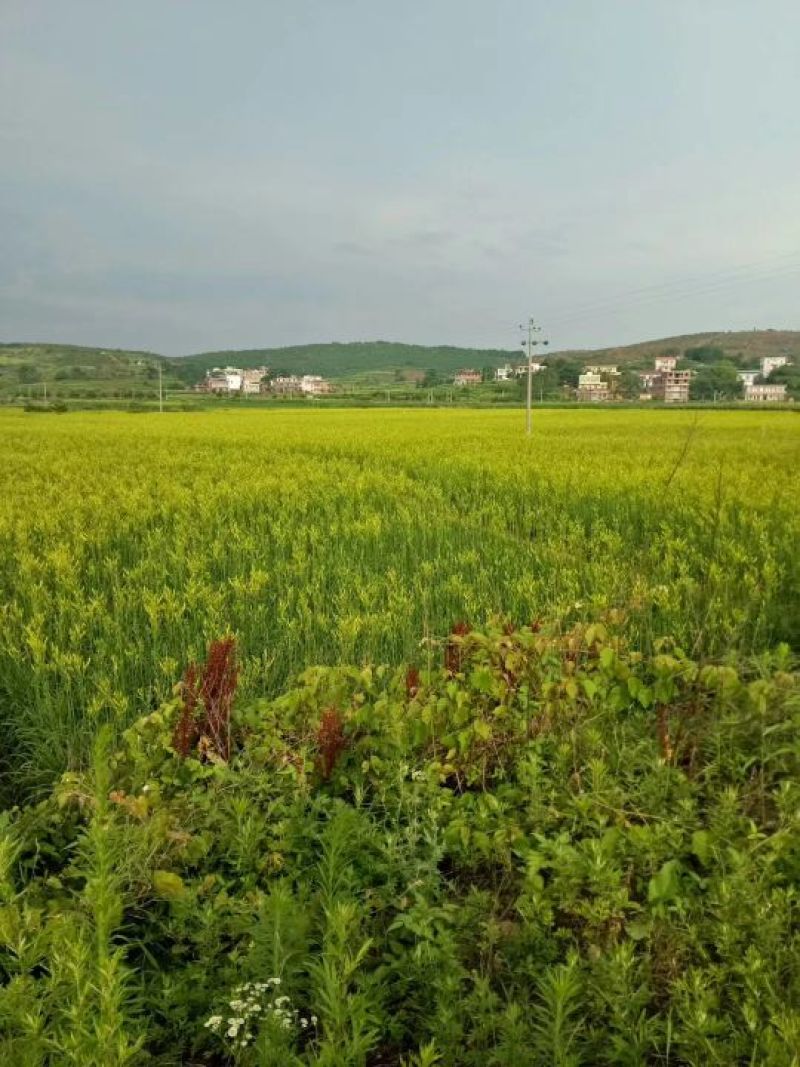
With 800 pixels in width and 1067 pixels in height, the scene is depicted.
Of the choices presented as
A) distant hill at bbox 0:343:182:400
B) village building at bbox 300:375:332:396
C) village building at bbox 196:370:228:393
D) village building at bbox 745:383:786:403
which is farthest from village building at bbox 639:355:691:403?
village building at bbox 196:370:228:393

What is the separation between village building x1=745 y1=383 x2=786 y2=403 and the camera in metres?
74.8

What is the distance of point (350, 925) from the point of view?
6.89 feet

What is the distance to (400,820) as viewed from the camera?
3117 mm

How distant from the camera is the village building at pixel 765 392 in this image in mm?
74750

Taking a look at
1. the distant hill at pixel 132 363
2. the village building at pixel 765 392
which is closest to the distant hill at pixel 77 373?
the distant hill at pixel 132 363

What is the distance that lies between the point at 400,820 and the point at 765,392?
8806 cm

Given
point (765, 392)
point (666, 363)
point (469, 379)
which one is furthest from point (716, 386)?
point (469, 379)

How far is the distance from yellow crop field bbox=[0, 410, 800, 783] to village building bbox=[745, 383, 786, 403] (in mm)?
69833

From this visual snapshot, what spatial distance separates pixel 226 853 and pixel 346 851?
1.60 ft

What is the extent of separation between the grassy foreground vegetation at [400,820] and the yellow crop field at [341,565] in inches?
2.2

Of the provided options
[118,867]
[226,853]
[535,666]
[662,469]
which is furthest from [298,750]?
[662,469]

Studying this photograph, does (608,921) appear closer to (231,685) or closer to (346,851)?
(346,851)

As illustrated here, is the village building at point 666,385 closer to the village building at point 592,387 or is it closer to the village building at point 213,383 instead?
the village building at point 592,387

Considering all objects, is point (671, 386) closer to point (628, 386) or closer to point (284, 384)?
point (628, 386)
